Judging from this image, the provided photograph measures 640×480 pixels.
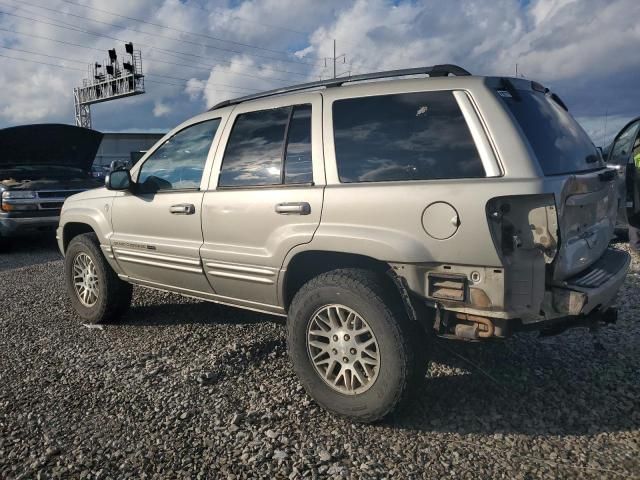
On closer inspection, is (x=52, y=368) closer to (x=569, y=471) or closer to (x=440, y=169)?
(x=440, y=169)

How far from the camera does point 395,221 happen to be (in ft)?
8.96

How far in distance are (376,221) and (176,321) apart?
2671mm

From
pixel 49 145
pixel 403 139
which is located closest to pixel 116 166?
pixel 49 145

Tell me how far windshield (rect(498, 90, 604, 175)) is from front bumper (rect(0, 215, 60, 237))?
8203 mm

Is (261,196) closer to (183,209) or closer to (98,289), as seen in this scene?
(183,209)

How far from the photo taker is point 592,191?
2883mm

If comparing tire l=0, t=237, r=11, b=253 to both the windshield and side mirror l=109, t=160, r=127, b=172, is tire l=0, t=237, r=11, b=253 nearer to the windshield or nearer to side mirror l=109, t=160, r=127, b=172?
side mirror l=109, t=160, r=127, b=172

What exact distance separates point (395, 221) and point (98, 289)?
123 inches

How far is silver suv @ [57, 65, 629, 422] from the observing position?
251cm

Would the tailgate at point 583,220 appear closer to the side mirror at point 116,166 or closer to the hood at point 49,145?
the side mirror at point 116,166

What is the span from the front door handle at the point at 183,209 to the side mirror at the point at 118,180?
0.56m

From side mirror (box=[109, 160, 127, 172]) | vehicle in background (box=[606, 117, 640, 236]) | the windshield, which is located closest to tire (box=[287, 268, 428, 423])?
the windshield

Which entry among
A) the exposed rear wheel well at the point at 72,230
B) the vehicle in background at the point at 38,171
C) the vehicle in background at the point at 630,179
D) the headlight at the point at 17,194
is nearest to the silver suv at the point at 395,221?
the exposed rear wheel well at the point at 72,230

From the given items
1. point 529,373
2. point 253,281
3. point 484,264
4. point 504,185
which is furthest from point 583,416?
point 253,281
